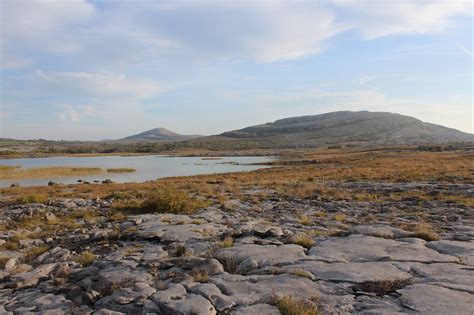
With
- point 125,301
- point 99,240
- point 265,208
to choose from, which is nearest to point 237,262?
point 125,301

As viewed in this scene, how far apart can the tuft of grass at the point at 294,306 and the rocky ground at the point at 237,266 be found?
3 cm

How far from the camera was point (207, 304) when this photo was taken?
637 cm

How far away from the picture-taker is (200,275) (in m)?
7.60

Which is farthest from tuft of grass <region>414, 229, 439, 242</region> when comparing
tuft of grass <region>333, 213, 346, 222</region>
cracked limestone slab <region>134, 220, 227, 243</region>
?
cracked limestone slab <region>134, 220, 227, 243</region>

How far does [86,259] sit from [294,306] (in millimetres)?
5641

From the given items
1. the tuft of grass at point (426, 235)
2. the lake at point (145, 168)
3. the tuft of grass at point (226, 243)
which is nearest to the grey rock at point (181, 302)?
the tuft of grass at point (226, 243)

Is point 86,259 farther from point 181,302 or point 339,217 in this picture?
point 339,217

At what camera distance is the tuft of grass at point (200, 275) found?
749 cm

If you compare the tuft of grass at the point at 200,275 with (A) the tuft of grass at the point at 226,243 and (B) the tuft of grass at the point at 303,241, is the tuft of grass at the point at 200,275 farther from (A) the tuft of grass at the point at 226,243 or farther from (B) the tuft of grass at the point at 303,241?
(B) the tuft of grass at the point at 303,241

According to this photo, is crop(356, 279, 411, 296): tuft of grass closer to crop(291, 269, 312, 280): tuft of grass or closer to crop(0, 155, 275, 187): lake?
crop(291, 269, 312, 280): tuft of grass

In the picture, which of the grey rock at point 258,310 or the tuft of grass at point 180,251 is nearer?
the grey rock at point 258,310

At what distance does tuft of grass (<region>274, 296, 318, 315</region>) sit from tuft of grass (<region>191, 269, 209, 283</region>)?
68.3 inches

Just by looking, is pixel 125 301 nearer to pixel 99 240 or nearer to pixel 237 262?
pixel 237 262

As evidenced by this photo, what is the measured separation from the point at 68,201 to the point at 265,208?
942 centimetres
